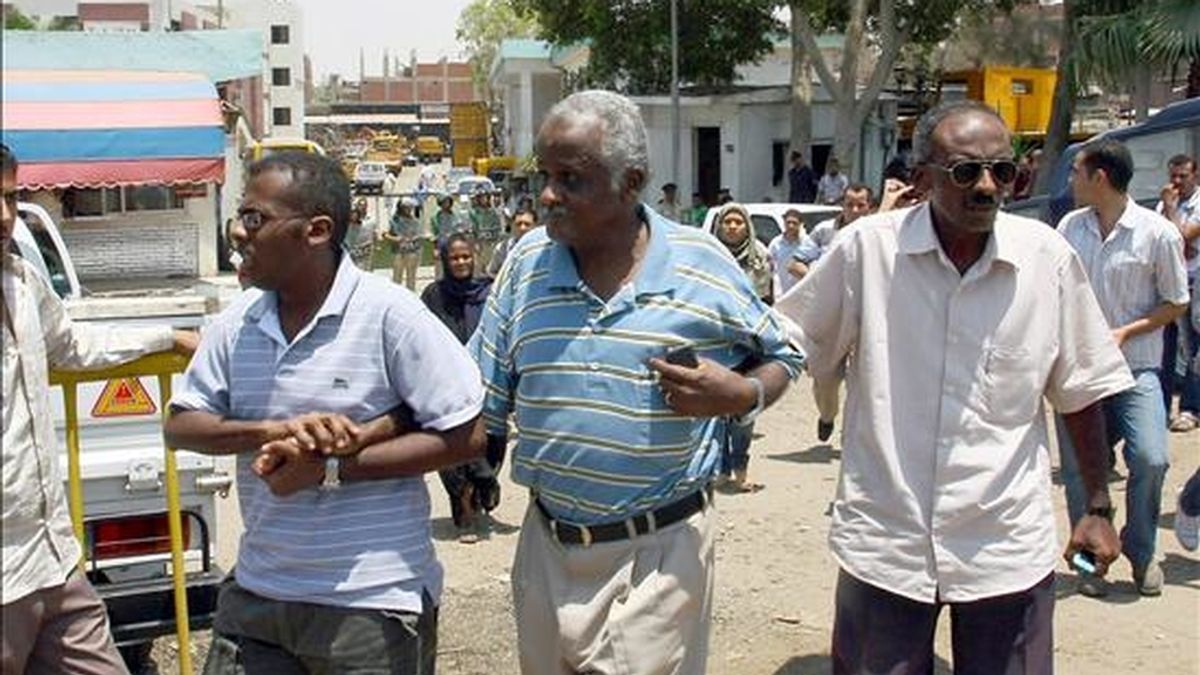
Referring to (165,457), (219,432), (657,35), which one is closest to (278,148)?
(165,457)

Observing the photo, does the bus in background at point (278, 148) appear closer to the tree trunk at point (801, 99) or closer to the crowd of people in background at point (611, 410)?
the crowd of people in background at point (611, 410)

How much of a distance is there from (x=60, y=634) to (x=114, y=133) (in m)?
12.6

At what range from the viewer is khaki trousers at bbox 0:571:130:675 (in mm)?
2965

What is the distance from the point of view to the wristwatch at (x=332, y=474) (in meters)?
2.93

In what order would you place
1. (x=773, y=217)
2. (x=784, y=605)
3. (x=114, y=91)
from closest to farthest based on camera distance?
1. (x=784, y=605)
2. (x=114, y=91)
3. (x=773, y=217)

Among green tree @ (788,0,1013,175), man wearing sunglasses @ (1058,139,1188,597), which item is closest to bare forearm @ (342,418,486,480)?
man wearing sunglasses @ (1058,139,1188,597)

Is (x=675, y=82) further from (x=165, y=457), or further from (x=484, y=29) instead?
(x=484, y=29)

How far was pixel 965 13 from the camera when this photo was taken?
95.6ft

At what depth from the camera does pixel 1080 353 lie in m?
3.50

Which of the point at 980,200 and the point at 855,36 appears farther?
the point at 855,36

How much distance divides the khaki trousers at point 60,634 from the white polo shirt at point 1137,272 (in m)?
4.09

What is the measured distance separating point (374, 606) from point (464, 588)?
3.63 meters

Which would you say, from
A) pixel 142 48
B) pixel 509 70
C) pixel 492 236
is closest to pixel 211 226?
pixel 142 48

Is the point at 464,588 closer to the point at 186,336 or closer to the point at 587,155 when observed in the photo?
the point at 186,336
